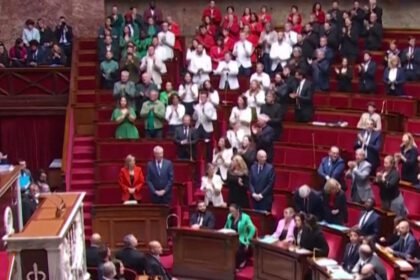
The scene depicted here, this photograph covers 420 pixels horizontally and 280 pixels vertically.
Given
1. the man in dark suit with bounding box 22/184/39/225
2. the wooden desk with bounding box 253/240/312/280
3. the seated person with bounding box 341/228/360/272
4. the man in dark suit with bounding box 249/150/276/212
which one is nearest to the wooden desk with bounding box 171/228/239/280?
the wooden desk with bounding box 253/240/312/280

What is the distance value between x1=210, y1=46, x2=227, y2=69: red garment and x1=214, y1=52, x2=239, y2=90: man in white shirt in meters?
0.25

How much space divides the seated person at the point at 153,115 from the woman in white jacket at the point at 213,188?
1.66 meters

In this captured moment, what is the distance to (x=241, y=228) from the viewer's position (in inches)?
428

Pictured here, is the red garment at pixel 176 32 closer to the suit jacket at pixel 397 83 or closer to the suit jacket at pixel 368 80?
the suit jacket at pixel 368 80

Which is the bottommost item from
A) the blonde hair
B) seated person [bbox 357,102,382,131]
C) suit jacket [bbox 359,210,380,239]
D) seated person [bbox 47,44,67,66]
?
suit jacket [bbox 359,210,380,239]

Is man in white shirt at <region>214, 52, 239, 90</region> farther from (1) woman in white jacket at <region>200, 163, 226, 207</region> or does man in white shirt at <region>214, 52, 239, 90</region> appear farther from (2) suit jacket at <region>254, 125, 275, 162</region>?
(1) woman in white jacket at <region>200, 163, 226, 207</region>

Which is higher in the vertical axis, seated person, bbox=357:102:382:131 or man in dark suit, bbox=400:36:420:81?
man in dark suit, bbox=400:36:420:81

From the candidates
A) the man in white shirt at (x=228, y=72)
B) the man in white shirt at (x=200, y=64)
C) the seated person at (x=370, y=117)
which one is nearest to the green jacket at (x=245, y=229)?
the seated person at (x=370, y=117)

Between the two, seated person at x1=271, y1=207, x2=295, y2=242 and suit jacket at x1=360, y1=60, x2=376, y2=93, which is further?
suit jacket at x1=360, y1=60, x2=376, y2=93

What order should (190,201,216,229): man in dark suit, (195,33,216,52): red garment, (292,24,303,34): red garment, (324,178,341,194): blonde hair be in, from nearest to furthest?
(324,178,341,194): blonde hair
(190,201,216,229): man in dark suit
(292,24,303,34): red garment
(195,33,216,52): red garment

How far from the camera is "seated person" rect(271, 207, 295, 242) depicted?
10234mm

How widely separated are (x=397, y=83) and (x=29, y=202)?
233 inches

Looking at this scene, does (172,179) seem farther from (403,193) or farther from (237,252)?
(403,193)

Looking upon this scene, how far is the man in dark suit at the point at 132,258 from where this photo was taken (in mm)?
9727
